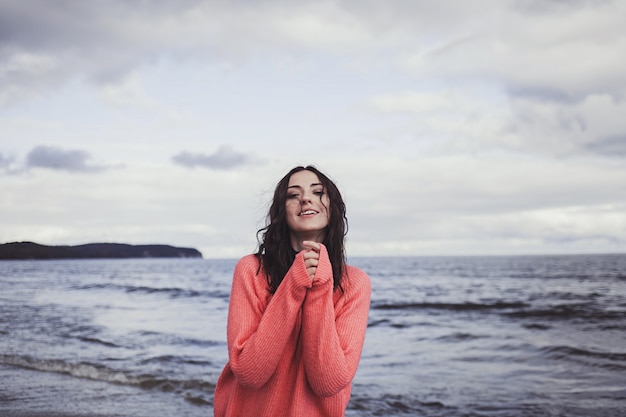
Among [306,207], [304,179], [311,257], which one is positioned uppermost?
[304,179]

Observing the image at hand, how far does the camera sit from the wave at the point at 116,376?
8469 millimetres

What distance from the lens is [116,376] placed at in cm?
937

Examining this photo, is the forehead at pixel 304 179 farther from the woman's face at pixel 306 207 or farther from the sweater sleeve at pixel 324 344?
the sweater sleeve at pixel 324 344

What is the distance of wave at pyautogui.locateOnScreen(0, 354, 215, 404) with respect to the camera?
27.8ft

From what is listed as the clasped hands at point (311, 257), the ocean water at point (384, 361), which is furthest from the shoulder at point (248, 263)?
the ocean water at point (384, 361)

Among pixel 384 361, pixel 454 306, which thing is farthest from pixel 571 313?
pixel 384 361

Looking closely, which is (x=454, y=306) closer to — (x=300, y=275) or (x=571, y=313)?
(x=571, y=313)

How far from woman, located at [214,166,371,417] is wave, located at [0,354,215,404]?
537 centimetres

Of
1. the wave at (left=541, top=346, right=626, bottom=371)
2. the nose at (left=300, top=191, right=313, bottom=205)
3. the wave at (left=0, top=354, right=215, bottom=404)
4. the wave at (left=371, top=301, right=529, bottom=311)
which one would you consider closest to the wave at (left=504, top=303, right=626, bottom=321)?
the wave at (left=371, top=301, right=529, bottom=311)

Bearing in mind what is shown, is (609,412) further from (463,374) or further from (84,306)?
(84,306)

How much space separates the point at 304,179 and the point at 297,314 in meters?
0.74

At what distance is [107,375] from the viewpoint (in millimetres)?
9469

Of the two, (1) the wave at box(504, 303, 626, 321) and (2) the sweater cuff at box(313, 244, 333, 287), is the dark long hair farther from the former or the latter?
(1) the wave at box(504, 303, 626, 321)

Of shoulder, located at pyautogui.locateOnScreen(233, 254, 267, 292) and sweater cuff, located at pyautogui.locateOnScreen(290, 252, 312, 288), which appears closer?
sweater cuff, located at pyautogui.locateOnScreen(290, 252, 312, 288)
